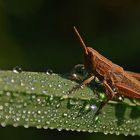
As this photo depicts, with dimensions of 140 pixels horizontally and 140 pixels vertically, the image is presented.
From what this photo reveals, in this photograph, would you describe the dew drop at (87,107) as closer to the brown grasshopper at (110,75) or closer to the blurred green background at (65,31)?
the brown grasshopper at (110,75)

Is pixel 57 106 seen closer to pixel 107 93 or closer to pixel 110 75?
pixel 107 93

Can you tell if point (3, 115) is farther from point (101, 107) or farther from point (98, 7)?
point (98, 7)

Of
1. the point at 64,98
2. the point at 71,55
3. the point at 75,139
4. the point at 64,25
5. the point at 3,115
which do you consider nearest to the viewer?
the point at 3,115

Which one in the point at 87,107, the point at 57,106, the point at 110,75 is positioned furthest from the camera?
the point at 110,75

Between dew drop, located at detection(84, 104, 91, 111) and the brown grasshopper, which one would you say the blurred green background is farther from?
dew drop, located at detection(84, 104, 91, 111)

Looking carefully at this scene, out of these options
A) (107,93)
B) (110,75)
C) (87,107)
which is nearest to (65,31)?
(110,75)

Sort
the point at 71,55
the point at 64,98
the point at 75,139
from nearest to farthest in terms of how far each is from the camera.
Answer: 1. the point at 64,98
2. the point at 75,139
3. the point at 71,55

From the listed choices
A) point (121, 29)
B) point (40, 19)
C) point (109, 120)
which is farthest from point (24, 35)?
point (109, 120)
